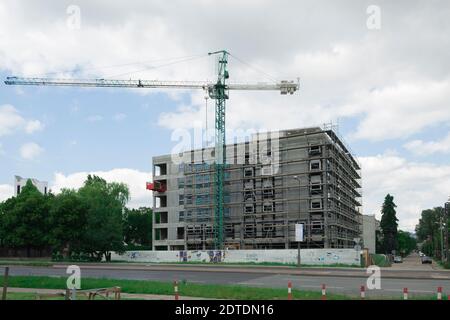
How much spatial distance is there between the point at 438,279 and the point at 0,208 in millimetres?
65545

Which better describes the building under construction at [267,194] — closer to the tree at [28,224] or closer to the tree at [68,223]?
the tree at [68,223]

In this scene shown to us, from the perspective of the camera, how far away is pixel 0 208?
77.1 metres

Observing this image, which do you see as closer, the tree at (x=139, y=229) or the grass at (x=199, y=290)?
the grass at (x=199, y=290)

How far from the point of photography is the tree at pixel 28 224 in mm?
69625

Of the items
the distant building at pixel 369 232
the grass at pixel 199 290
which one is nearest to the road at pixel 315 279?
the grass at pixel 199 290

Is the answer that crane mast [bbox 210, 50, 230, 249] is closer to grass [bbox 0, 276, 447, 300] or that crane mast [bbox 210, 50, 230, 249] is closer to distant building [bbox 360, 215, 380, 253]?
distant building [bbox 360, 215, 380, 253]

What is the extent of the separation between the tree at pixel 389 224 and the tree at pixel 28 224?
71535 mm

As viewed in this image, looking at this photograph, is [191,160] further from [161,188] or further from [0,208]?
[0,208]

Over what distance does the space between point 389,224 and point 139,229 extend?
53385mm

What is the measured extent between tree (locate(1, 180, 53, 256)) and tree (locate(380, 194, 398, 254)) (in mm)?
71535

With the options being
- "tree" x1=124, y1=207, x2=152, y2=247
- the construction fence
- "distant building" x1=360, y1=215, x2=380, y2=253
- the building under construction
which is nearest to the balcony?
the building under construction

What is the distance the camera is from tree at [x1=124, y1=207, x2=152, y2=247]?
10347cm

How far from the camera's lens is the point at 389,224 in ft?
364
